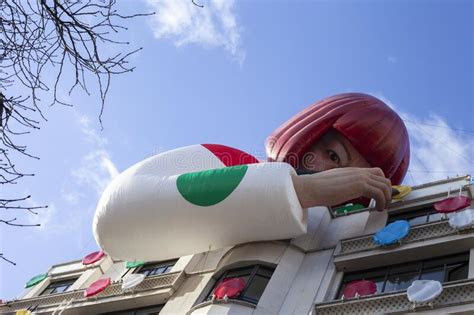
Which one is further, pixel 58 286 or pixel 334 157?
pixel 58 286

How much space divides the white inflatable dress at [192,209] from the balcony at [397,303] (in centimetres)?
302

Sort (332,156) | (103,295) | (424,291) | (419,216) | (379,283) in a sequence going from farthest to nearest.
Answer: (332,156), (103,295), (419,216), (379,283), (424,291)

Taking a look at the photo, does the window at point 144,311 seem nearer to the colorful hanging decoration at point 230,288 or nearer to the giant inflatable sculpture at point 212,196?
the giant inflatable sculpture at point 212,196

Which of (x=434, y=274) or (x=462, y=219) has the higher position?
(x=462, y=219)

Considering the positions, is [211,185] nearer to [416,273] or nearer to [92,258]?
[416,273]

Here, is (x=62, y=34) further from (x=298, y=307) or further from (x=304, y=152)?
(x=304, y=152)

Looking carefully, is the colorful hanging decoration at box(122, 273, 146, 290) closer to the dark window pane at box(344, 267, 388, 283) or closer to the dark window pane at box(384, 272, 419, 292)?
the dark window pane at box(344, 267, 388, 283)

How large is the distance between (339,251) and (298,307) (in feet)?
8.20

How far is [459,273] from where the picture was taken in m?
16.1

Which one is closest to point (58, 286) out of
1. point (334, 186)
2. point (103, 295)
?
point (103, 295)

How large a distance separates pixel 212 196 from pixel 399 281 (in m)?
5.25

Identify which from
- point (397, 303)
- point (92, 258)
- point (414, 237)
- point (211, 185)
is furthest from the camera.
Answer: point (92, 258)

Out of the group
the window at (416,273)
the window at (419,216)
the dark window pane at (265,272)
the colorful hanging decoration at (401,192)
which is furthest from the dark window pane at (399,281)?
the colorful hanging decoration at (401,192)

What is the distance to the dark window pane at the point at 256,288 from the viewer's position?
1747 centimetres
